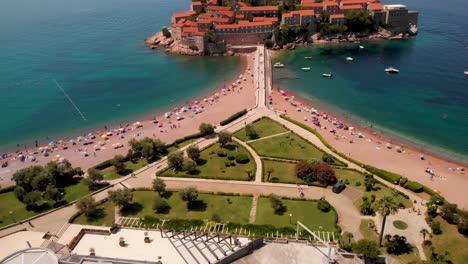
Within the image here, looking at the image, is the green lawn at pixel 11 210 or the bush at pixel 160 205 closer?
the bush at pixel 160 205

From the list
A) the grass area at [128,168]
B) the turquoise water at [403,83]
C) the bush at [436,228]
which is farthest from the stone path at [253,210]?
the turquoise water at [403,83]

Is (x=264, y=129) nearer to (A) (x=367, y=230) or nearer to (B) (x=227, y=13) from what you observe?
(A) (x=367, y=230)

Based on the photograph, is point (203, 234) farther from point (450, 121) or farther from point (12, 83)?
point (12, 83)

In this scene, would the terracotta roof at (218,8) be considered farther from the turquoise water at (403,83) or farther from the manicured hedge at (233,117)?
the manicured hedge at (233,117)

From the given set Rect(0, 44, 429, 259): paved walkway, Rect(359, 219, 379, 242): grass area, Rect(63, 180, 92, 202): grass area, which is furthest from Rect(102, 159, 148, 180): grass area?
Rect(359, 219, 379, 242): grass area

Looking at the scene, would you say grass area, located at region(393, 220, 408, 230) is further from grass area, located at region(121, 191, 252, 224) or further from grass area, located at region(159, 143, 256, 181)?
grass area, located at region(159, 143, 256, 181)
